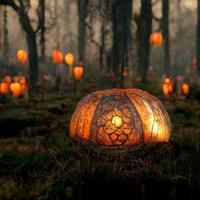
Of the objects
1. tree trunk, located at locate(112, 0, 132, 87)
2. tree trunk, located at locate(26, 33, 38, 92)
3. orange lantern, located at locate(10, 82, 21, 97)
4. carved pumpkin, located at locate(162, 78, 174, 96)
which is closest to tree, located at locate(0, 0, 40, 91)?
tree trunk, located at locate(26, 33, 38, 92)

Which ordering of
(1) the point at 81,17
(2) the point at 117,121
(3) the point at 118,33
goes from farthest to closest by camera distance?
(1) the point at 81,17 → (3) the point at 118,33 → (2) the point at 117,121

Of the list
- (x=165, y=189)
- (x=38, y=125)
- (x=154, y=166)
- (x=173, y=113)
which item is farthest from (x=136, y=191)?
(x=173, y=113)

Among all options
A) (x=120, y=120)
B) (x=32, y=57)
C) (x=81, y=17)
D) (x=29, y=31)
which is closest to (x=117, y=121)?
(x=120, y=120)

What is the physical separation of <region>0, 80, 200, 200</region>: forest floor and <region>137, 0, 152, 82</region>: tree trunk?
13.1 m

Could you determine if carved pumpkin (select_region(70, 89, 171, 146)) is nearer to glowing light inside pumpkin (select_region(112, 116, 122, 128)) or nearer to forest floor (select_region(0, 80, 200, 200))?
glowing light inside pumpkin (select_region(112, 116, 122, 128))

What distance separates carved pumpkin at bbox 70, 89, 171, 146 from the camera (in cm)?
686

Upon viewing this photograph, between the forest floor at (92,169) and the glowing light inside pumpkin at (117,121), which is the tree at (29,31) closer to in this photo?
the forest floor at (92,169)

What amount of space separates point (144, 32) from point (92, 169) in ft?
54.9

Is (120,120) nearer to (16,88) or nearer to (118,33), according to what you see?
(16,88)

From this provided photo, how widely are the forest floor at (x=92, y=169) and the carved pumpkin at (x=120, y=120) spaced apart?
0.60 ft

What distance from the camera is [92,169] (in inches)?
211

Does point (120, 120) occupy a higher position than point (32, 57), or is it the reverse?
point (32, 57)

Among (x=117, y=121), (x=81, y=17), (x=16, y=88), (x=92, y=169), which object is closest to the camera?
(x=92, y=169)

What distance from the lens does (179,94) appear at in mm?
18016
